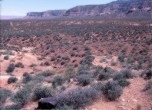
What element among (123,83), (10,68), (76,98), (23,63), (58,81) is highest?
(76,98)

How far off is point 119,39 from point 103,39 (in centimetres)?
233

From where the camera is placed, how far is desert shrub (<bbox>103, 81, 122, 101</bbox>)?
9.61 meters

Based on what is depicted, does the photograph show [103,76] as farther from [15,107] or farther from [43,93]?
[15,107]

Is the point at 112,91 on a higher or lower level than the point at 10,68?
higher

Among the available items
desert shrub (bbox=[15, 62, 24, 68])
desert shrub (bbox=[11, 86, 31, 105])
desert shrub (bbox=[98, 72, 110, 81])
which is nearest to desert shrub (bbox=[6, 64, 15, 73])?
desert shrub (bbox=[15, 62, 24, 68])

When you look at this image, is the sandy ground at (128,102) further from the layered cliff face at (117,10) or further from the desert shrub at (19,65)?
the layered cliff face at (117,10)

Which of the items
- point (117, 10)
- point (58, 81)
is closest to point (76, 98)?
point (58, 81)

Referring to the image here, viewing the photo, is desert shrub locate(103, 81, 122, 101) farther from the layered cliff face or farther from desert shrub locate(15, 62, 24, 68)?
the layered cliff face

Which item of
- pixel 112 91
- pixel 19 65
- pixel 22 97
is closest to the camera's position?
pixel 112 91

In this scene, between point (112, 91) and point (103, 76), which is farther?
point (103, 76)

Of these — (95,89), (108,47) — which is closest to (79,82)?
(95,89)

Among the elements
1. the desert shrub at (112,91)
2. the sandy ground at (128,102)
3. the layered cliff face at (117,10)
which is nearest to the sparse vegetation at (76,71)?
the desert shrub at (112,91)

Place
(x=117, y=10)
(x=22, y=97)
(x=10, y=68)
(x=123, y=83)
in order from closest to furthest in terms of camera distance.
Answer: (x=22, y=97) < (x=123, y=83) < (x=10, y=68) < (x=117, y=10)

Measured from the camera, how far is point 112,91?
9.64 m
